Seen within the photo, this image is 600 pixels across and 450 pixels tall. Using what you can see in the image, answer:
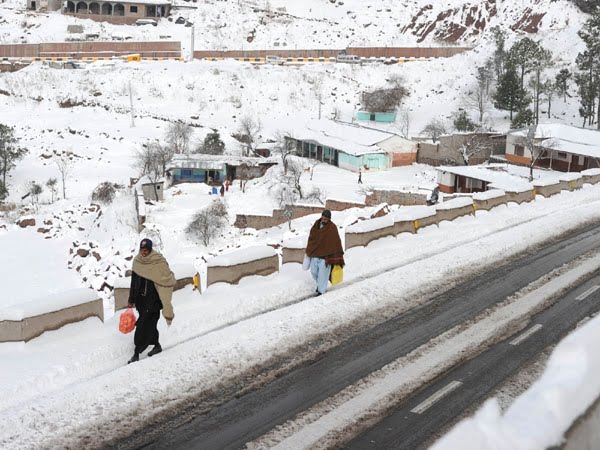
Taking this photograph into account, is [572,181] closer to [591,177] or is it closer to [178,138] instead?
[591,177]

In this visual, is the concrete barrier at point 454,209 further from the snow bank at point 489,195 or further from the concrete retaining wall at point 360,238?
the concrete retaining wall at point 360,238

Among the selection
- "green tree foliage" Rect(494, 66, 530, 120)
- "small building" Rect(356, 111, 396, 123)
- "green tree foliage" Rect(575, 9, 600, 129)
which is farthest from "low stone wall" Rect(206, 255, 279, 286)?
"small building" Rect(356, 111, 396, 123)

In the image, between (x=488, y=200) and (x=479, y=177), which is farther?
(x=479, y=177)

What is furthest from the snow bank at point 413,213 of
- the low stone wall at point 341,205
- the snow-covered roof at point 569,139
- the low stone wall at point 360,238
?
the snow-covered roof at point 569,139

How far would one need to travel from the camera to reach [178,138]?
2402 inches

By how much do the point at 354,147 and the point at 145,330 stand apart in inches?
1946

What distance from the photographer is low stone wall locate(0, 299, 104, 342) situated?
29.2ft

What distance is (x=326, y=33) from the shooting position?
10638cm

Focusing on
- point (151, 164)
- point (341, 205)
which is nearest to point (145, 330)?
point (341, 205)

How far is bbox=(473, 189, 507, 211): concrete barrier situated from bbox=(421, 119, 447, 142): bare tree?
1723 inches

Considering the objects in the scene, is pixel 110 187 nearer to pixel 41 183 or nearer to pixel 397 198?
pixel 41 183

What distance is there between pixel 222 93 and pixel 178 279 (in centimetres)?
7321

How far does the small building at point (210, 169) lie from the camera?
5347 cm

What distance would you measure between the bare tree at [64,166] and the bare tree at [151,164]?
534 centimetres
